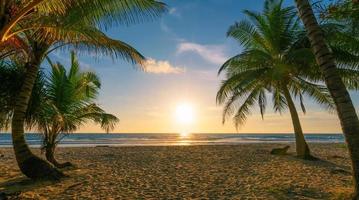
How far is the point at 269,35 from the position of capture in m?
14.7

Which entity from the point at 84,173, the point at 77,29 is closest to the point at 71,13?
the point at 77,29

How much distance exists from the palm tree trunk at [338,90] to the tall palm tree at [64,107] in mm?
6936

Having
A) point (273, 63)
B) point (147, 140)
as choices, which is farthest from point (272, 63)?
point (147, 140)

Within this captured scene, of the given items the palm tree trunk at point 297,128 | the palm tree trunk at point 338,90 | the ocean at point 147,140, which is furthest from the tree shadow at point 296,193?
the ocean at point 147,140

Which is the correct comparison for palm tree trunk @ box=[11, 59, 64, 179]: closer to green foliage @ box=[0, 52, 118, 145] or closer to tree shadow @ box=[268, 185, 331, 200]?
green foliage @ box=[0, 52, 118, 145]

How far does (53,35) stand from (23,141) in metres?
2.93

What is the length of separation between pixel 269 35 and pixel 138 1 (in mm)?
9080

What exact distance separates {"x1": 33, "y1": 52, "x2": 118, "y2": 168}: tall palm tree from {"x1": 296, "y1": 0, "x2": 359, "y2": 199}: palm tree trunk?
273 inches

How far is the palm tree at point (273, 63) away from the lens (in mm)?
14281

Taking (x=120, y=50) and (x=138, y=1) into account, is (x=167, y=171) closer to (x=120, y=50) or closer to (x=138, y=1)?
(x=120, y=50)

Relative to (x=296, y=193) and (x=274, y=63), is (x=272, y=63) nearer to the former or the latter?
(x=274, y=63)

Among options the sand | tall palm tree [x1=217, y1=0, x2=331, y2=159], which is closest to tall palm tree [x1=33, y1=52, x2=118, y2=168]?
the sand

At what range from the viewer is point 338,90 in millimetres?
5629

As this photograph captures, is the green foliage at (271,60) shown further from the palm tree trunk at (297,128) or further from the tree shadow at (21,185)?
the tree shadow at (21,185)
